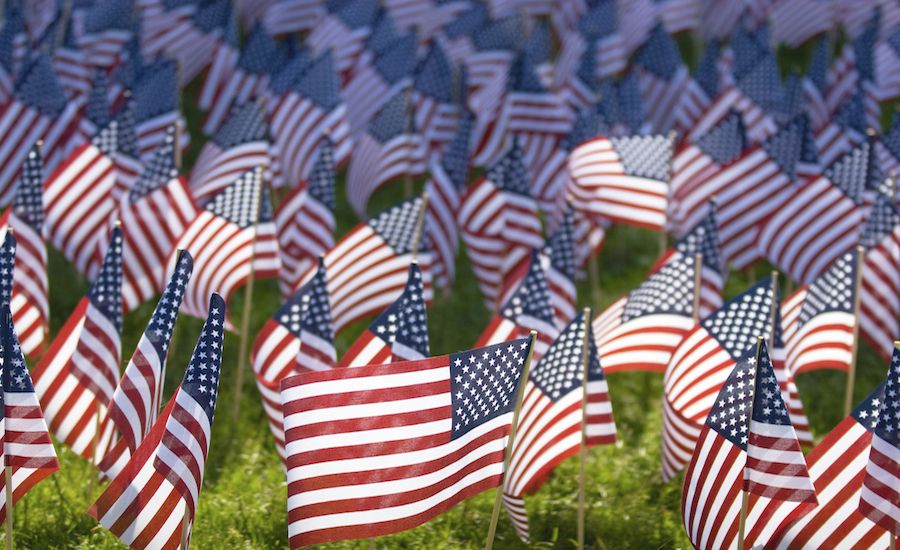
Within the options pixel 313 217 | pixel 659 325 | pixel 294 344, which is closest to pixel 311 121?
pixel 313 217

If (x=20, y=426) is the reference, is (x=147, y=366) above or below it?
above

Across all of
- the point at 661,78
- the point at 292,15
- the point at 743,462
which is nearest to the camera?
the point at 743,462

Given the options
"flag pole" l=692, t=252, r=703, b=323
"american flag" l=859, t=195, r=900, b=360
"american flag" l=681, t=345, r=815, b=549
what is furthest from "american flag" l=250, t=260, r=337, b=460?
"american flag" l=859, t=195, r=900, b=360

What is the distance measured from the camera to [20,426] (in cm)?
863

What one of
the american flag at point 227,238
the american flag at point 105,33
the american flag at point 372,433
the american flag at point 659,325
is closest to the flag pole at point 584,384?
the american flag at point 372,433

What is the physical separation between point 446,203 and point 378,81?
153 inches

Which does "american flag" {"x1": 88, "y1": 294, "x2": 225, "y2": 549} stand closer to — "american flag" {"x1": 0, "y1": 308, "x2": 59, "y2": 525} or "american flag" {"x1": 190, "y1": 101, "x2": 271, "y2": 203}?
"american flag" {"x1": 0, "y1": 308, "x2": 59, "y2": 525}

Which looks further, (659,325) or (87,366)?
(659,325)

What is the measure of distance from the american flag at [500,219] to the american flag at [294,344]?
3.33 metres

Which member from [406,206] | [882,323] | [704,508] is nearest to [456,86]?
[406,206]

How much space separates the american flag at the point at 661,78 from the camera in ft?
58.2

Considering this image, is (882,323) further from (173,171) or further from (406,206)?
(173,171)

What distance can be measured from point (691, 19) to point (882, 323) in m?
9.96

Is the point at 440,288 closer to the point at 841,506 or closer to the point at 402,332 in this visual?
the point at 402,332
